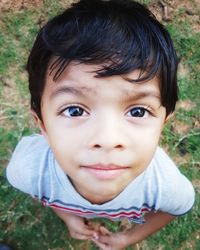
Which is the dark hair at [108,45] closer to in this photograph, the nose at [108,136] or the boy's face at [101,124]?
the boy's face at [101,124]

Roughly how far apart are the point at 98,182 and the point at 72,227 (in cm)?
102

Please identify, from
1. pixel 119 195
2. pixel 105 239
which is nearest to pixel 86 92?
pixel 119 195

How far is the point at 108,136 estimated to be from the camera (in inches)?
47.4

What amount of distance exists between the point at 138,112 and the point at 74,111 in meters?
0.19

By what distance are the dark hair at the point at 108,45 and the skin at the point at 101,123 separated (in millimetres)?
31

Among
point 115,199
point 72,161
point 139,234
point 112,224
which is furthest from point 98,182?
point 112,224

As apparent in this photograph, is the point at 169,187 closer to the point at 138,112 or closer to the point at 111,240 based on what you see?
the point at 138,112

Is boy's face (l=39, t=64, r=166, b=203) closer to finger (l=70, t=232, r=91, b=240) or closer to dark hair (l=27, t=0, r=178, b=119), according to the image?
dark hair (l=27, t=0, r=178, b=119)

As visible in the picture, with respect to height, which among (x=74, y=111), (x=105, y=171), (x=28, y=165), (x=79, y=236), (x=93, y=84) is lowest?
(x=79, y=236)

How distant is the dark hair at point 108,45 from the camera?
4.18ft

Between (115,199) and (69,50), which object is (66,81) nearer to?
(69,50)

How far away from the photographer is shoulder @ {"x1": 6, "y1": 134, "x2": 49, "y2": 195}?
177 cm

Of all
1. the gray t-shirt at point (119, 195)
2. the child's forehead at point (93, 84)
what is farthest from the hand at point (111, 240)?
the child's forehead at point (93, 84)

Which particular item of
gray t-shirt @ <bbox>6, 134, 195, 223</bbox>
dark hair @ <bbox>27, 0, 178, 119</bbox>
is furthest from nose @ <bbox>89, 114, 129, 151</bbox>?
gray t-shirt @ <bbox>6, 134, 195, 223</bbox>
